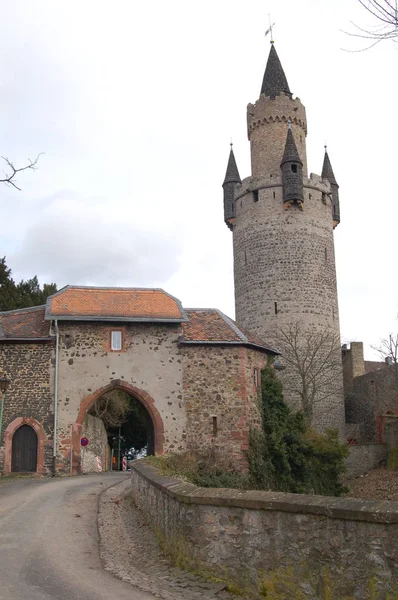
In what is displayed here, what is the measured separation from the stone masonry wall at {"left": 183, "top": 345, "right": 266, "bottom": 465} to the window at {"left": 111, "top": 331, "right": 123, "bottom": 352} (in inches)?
91.5

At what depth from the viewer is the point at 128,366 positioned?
78.3ft

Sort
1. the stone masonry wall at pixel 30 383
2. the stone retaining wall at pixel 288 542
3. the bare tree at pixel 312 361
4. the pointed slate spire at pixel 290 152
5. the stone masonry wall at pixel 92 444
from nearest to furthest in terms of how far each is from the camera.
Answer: the stone retaining wall at pixel 288 542 < the stone masonry wall at pixel 30 383 < the stone masonry wall at pixel 92 444 < the bare tree at pixel 312 361 < the pointed slate spire at pixel 290 152

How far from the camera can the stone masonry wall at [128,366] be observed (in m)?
23.5

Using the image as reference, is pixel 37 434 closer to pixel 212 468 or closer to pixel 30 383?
pixel 30 383

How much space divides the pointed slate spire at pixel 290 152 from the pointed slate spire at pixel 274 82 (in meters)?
3.47

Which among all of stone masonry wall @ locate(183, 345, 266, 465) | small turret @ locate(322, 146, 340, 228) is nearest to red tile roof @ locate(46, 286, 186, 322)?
stone masonry wall @ locate(183, 345, 266, 465)

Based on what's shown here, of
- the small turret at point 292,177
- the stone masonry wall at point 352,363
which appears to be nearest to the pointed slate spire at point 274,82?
the small turret at point 292,177

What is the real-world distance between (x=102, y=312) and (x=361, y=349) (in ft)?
79.6

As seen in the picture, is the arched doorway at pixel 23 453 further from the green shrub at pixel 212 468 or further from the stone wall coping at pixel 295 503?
the stone wall coping at pixel 295 503

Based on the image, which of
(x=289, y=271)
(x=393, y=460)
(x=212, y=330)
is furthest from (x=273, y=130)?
(x=393, y=460)

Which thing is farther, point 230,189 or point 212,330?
point 230,189

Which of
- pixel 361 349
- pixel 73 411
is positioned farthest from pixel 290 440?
pixel 361 349

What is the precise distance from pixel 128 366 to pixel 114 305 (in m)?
2.36

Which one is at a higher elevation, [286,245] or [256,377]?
[286,245]
